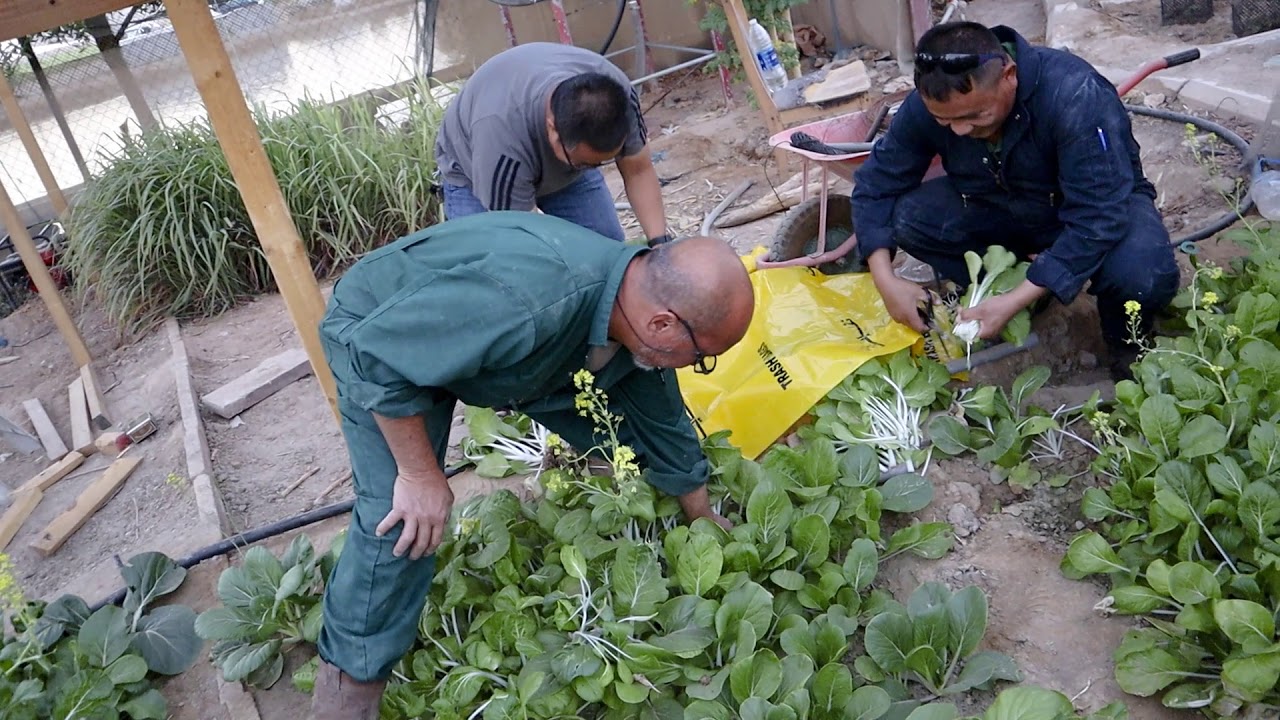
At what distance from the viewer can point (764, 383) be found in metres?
3.29

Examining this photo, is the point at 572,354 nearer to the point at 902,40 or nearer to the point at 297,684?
the point at 297,684

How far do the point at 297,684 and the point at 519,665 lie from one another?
2.10ft

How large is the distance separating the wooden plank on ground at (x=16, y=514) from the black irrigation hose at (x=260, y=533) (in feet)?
3.88

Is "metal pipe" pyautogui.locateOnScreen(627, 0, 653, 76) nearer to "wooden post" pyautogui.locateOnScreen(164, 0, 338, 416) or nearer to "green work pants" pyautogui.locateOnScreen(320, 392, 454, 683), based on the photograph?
"wooden post" pyautogui.locateOnScreen(164, 0, 338, 416)

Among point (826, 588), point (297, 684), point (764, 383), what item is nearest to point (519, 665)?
point (297, 684)

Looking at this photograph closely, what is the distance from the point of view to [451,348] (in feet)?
6.45

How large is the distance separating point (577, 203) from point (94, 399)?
10.1ft

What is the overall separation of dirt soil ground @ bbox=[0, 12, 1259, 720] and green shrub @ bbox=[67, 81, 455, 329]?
9.5 inches

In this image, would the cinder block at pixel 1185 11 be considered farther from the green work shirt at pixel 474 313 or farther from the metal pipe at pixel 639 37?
the green work shirt at pixel 474 313

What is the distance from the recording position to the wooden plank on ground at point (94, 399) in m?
4.75

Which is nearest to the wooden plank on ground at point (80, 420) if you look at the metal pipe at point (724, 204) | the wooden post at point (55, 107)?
the wooden post at point (55, 107)

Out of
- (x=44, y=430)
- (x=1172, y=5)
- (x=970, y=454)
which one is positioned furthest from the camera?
(x=1172, y=5)

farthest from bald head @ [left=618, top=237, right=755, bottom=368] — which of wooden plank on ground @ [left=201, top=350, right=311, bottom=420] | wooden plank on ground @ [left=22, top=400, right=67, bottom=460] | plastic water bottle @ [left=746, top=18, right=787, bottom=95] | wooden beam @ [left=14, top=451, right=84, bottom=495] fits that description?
wooden plank on ground @ [left=22, top=400, right=67, bottom=460]

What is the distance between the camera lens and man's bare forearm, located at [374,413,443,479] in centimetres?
212
